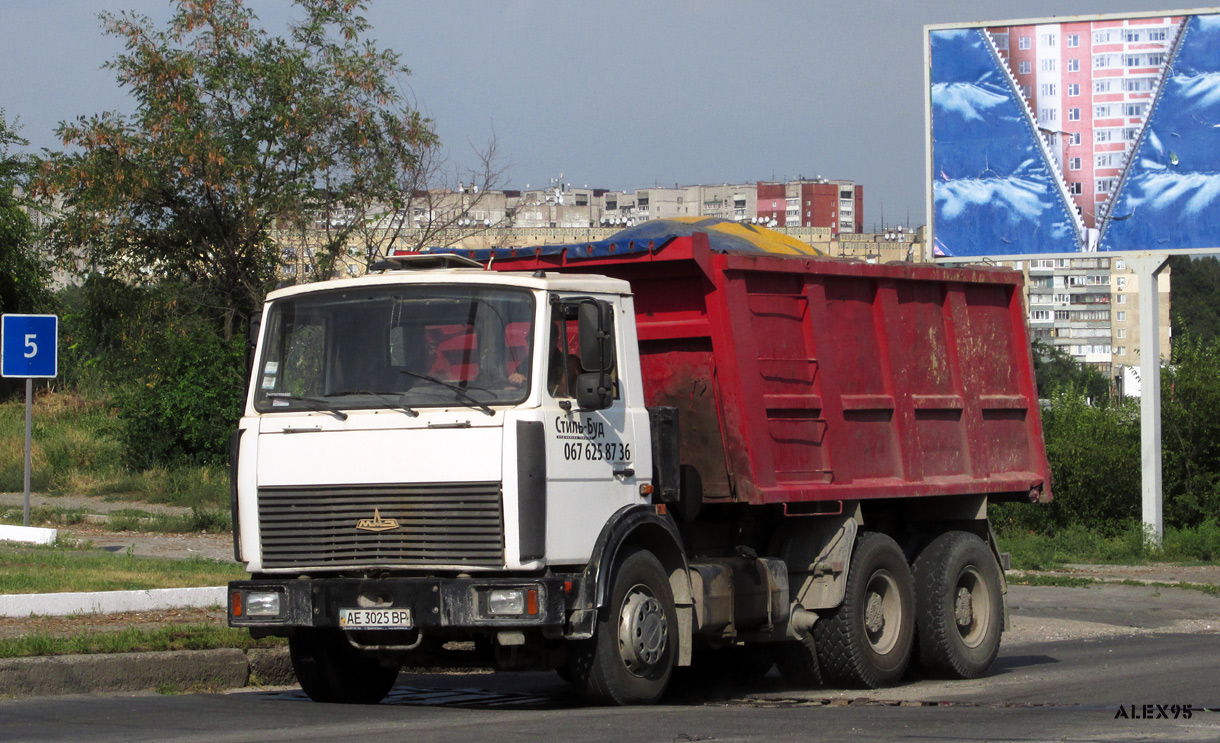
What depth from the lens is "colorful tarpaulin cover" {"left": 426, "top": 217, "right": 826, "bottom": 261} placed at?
9711mm

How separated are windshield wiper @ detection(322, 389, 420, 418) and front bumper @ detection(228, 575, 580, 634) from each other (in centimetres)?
91

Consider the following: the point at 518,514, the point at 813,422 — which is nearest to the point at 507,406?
the point at 518,514

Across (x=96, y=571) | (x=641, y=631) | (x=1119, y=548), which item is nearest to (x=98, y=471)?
(x=96, y=571)

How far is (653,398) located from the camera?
9.87m

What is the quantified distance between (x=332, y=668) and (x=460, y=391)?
87.2 inches

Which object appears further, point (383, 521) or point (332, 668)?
point (332, 668)

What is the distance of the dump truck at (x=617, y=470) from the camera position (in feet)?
26.4

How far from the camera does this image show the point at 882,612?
35.6 feet

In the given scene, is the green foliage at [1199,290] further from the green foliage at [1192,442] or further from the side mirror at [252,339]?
the side mirror at [252,339]

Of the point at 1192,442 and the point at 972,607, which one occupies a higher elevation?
the point at 1192,442

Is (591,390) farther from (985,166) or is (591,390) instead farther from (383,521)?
(985,166)

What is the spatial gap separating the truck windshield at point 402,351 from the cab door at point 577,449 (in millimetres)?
214

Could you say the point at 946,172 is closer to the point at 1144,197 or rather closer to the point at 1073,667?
the point at 1144,197

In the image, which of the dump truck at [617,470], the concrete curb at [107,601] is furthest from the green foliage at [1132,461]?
the concrete curb at [107,601]
